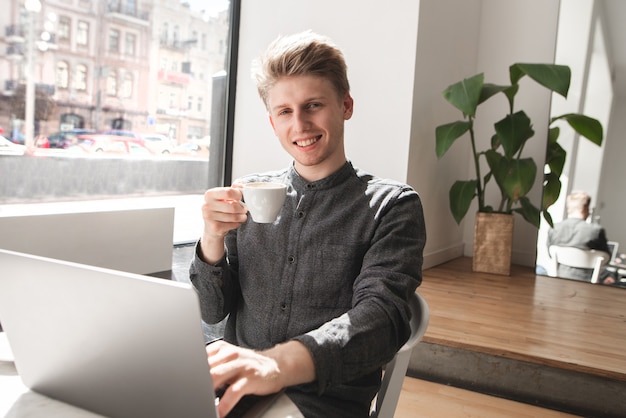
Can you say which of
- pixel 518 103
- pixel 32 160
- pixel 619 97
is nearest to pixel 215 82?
pixel 32 160

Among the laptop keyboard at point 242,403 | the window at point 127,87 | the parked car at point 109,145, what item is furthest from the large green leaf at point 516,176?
the laptop keyboard at point 242,403

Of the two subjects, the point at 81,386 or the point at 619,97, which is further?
the point at 619,97

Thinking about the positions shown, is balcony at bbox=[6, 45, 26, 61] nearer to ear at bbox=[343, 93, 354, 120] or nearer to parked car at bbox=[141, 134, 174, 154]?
parked car at bbox=[141, 134, 174, 154]

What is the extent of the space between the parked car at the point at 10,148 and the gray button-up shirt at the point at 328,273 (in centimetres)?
184

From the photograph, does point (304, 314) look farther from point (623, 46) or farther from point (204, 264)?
point (623, 46)

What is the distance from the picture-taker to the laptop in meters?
0.61

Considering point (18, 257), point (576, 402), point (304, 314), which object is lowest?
point (576, 402)

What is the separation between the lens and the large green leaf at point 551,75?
137 inches

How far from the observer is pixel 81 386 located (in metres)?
0.74

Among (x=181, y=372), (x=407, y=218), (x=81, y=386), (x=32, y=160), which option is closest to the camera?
(x=181, y=372)

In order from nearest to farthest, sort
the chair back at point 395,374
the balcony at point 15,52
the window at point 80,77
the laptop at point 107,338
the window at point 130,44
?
the laptop at point 107,338, the chair back at point 395,374, the balcony at point 15,52, the window at point 80,77, the window at point 130,44

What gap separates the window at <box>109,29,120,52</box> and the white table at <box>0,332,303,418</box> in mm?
2663

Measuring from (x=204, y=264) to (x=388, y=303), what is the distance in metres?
0.42

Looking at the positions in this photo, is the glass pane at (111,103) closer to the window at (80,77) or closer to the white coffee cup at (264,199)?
the window at (80,77)
